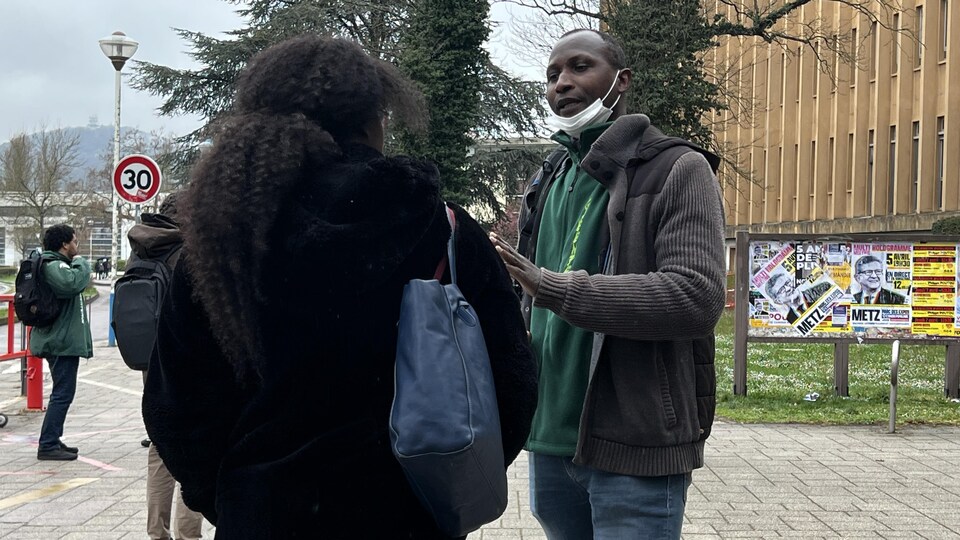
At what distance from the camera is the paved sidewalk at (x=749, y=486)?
6.29 m

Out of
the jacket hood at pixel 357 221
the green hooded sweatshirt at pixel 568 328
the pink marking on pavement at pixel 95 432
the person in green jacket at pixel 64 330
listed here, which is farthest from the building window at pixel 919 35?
the jacket hood at pixel 357 221

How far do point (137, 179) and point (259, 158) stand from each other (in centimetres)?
1662

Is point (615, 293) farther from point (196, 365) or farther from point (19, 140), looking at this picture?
point (19, 140)

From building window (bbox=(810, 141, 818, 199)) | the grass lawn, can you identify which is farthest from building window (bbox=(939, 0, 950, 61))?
the grass lawn

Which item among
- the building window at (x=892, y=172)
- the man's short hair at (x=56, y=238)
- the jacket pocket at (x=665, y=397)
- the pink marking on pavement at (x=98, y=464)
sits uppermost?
the building window at (x=892, y=172)

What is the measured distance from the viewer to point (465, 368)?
227cm

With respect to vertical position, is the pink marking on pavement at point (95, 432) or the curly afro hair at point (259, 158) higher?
the curly afro hair at point (259, 158)

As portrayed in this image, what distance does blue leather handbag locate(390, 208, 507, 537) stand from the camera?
2.20 metres

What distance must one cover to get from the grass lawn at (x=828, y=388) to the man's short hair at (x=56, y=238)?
20.4 feet

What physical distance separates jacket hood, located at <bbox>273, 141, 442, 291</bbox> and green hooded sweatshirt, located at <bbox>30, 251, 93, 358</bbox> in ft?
24.8

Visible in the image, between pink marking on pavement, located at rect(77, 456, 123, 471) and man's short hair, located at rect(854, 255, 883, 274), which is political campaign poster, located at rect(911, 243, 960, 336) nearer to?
man's short hair, located at rect(854, 255, 883, 274)

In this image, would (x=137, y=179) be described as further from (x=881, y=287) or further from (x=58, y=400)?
(x=881, y=287)

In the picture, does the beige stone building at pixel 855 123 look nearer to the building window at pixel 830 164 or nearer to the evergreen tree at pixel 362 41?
the building window at pixel 830 164

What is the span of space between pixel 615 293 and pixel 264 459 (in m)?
0.86
